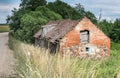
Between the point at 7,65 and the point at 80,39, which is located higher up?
the point at 80,39

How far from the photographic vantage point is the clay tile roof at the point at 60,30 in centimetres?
4591

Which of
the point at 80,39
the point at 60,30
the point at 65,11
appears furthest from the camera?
the point at 65,11

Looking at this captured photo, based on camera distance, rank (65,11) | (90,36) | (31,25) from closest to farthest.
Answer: (90,36) → (31,25) → (65,11)

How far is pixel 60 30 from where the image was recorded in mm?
48812

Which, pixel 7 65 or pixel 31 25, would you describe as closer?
pixel 7 65

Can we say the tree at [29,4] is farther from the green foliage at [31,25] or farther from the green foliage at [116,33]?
the green foliage at [31,25]

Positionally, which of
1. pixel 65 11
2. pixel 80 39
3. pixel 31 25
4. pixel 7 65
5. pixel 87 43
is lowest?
pixel 87 43

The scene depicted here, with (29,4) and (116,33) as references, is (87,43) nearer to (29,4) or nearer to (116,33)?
(116,33)

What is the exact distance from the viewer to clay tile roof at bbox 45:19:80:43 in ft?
151

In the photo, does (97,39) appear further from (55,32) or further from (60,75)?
(60,75)

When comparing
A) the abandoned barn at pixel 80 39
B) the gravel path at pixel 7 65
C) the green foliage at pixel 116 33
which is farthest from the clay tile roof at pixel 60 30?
the green foliage at pixel 116 33

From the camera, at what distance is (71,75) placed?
8656 mm

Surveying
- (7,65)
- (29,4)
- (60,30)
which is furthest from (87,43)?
(29,4)

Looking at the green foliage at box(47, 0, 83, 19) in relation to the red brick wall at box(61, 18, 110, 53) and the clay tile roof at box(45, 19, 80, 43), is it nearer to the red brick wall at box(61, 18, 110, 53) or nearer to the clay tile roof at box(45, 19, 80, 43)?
the clay tile roof at box(45, 19, 80, 43)
